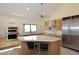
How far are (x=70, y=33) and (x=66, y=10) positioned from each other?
43cm

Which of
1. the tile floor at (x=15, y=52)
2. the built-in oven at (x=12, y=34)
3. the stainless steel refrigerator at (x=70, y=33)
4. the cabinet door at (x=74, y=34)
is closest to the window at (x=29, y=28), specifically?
the built-in oven at (x=12, y=34)

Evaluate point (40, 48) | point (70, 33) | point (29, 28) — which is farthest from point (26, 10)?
point (70, 33)

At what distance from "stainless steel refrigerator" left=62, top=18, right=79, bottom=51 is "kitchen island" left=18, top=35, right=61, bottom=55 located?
0.48ft

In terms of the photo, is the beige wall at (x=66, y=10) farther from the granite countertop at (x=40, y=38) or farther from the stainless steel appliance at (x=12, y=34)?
the stainless steel appliance at (x=12, y=34)

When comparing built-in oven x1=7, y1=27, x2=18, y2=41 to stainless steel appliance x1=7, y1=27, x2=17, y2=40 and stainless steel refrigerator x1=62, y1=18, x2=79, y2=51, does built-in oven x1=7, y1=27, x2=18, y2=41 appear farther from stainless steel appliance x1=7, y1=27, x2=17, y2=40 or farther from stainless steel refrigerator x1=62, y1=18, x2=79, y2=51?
stainless steel refrigerator x1=62, y1=18, x2=79, y2=51

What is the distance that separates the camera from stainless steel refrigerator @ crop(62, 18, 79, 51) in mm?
1821

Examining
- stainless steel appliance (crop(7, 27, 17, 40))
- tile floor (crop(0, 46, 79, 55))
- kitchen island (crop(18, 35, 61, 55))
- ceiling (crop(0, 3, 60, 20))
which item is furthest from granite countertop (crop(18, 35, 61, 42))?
ceiling (crop(0, 3, 60, 20))

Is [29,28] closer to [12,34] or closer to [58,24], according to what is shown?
[12,34]

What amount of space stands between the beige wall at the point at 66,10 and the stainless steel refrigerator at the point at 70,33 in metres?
0.13

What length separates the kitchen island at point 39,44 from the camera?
1840 mm

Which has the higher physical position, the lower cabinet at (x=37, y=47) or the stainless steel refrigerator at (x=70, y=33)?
the stainless steel refrigerator at (x=70, y=33)

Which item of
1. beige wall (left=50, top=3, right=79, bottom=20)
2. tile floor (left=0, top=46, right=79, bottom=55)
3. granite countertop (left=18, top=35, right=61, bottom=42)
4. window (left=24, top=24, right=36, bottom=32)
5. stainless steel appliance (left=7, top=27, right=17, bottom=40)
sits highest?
beige wall (left=50, top=3, right=79, bottom=20)

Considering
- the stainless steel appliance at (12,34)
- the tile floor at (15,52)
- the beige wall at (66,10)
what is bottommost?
the tile floor at (15,52)

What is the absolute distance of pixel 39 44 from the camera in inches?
73.4
